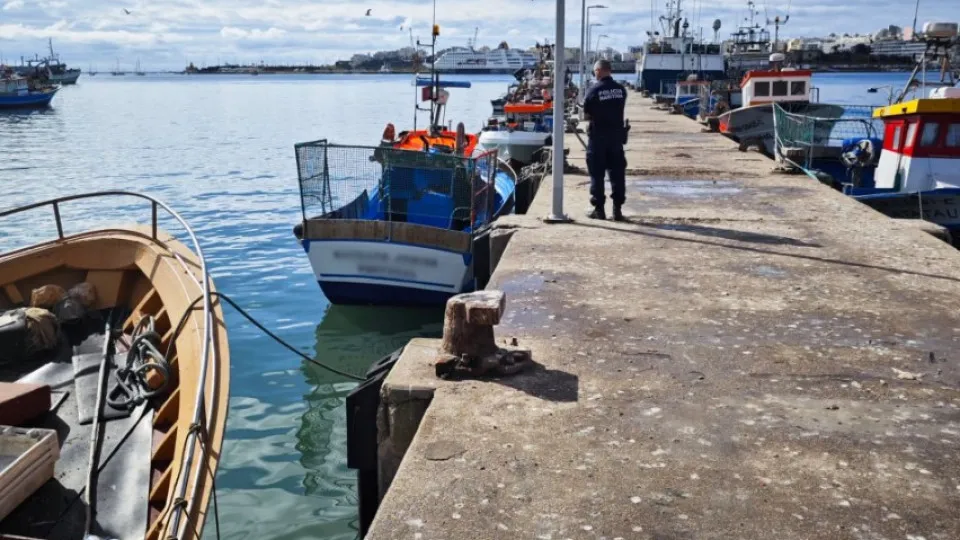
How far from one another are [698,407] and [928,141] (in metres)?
11.8

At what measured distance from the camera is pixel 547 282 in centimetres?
671

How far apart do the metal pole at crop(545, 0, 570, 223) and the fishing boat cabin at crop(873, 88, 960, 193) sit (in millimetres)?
7607

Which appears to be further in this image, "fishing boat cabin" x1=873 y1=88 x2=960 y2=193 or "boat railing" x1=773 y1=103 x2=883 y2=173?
"boat railing" x1=773 y1=103 x2=883 y2=173

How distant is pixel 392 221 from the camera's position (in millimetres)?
11016

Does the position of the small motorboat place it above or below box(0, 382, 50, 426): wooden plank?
above

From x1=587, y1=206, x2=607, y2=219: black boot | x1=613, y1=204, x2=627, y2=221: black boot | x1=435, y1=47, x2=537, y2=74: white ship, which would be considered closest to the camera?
x1=613, y1=204, x2=627, y2=221: black boot

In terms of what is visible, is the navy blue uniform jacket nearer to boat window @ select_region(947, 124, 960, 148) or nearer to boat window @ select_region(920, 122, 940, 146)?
boat window @ select_region(920, 122, 940, 146)

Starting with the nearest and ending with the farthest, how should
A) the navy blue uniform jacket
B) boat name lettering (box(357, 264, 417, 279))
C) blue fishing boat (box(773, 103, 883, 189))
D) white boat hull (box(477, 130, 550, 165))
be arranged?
the navy blue uniform jacket < boat name lettering (box(357, 264, 417, 279)) < blue fishing boat (box(773, 103, 883, 189)) < white boat hull (box(477, 130, 550, 165))

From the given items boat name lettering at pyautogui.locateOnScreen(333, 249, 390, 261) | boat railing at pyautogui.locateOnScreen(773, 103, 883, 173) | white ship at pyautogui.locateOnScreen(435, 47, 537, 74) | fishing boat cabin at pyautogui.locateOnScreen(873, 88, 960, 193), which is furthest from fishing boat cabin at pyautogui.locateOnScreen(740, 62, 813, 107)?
white ship at pyautogui.locateOnScreen(435, 47, 537, 74)

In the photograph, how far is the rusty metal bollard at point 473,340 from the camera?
4.45m

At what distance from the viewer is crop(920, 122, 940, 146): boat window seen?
44.9 ft

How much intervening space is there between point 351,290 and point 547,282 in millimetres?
5080

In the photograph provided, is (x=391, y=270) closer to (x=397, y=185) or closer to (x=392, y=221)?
(x=392, y=221)

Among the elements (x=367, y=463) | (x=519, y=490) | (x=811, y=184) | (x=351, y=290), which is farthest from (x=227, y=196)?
(x=519, y=490)
